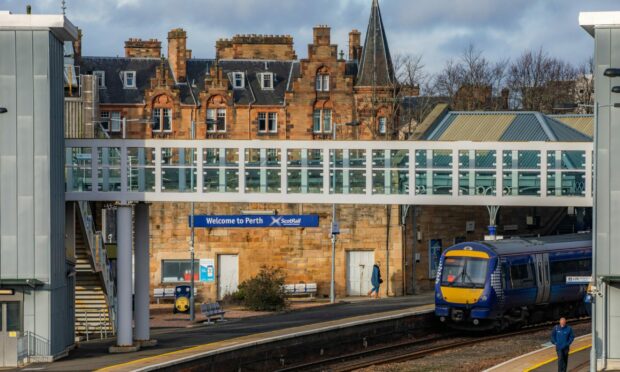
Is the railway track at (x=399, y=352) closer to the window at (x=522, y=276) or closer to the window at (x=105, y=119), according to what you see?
the window at (x=522, y=276)

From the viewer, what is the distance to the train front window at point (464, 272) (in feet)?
139

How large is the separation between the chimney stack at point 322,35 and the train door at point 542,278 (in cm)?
3965

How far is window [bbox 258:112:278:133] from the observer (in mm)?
85438

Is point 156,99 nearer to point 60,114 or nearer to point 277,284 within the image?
point 277,284

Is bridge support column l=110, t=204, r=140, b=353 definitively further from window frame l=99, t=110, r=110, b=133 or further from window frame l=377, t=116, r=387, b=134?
window frame l=99, t=110, r=110, b=133

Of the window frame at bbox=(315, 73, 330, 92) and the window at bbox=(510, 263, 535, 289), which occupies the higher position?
the window frame at bbox=(315, 73, 330, 92)

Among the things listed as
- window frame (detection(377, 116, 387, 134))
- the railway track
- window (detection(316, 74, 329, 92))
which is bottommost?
the railway track

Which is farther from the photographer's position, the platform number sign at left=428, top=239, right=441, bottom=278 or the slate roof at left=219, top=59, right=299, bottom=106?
the slate roof at left=219, top=59, right=299, bottom=106

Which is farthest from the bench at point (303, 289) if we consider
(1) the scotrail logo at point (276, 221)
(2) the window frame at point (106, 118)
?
(2) the window frame at point (106, 118)

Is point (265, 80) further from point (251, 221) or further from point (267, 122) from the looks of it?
point (251, 221)

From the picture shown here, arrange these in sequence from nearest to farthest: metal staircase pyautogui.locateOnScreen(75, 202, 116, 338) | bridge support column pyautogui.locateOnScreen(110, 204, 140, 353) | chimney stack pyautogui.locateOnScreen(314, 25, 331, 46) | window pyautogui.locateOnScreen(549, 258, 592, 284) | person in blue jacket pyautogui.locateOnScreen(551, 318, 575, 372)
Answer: person in blue jacket pyautogui.locateOnScreen(551, 318, 575, 372) → bridge support column pyautogui.locateOnScreen(110, 204, 140, 353) → metal staircase pyautogui.locateOnScreen(75, 202, 116, 338) → window pyautogui.locateOnScreen(549, 258, 592, 284) → chimney stack pyautogui.locateOnScreen(314, 25, 331, 46)

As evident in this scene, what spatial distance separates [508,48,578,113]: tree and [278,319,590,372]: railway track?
184 ft

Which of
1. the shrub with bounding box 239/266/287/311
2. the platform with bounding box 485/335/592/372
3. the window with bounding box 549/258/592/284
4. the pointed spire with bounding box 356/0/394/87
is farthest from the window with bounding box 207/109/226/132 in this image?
the platform with bounding box 485/335/592/372

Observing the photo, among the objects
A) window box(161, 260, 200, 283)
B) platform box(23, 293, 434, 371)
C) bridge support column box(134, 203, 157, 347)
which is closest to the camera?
platform box(23, 293, 434, 371)
